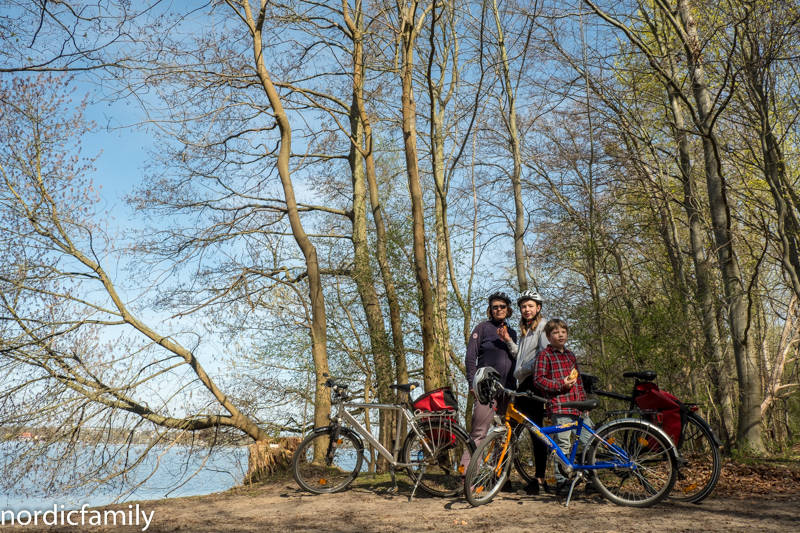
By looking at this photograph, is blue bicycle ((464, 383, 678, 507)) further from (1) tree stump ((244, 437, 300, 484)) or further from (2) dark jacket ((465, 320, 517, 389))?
(1) tree stump ((244, 437, 300, 484))

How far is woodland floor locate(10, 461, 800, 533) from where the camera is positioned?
3.99 metres

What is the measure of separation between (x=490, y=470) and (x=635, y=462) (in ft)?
3.71

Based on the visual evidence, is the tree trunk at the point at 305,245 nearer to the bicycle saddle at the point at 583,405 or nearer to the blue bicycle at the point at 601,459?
the blue bicycle at the point at 601,459

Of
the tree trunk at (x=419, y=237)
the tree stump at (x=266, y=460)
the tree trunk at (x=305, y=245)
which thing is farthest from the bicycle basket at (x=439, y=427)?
the tree stump at (x=266, y=460)

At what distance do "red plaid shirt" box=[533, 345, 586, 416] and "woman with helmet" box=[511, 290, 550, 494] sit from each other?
13 centimetres

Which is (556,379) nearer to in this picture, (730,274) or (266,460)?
(730,274)

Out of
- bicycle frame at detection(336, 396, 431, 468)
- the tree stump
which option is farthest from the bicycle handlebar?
Answer: the tree stump

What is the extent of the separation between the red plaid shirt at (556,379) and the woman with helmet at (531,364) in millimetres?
125

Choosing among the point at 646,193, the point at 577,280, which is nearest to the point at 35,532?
the point at 646,193

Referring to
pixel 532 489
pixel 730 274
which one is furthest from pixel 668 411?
pixel 730 274

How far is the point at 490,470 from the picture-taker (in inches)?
191

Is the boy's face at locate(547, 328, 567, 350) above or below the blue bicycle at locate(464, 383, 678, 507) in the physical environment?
above

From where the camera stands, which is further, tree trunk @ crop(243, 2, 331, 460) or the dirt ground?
tree trunk @ crop(243, 2, 331, 460)

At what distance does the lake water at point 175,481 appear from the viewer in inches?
298
